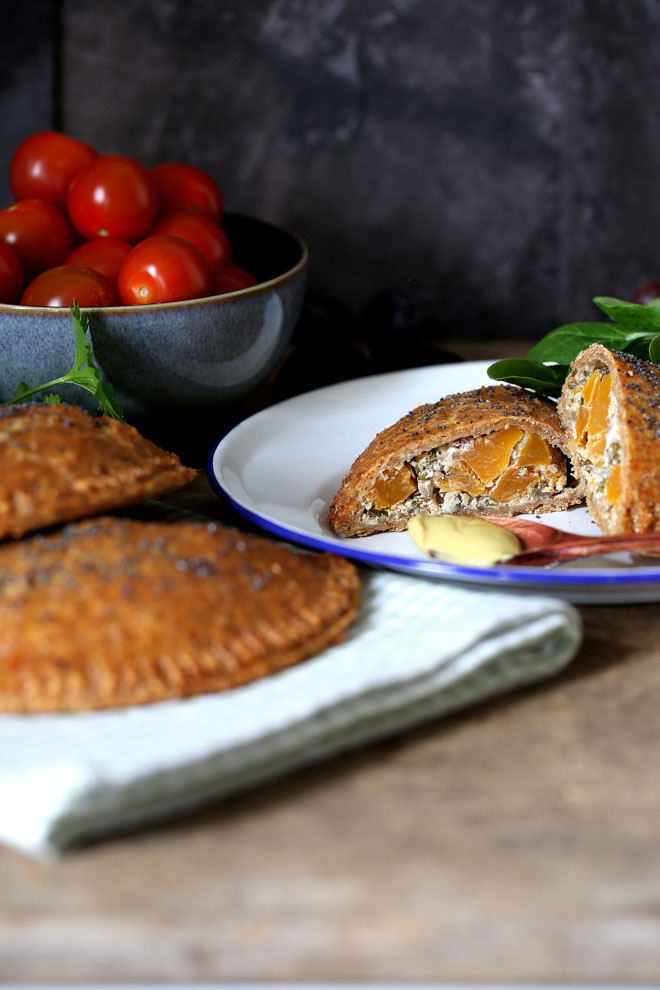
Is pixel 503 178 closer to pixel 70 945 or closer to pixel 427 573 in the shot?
pixel 427 573

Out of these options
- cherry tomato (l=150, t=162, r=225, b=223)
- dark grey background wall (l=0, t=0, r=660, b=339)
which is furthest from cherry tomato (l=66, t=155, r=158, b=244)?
dark grey background wall (l=0, t=0, r=660, b=339)

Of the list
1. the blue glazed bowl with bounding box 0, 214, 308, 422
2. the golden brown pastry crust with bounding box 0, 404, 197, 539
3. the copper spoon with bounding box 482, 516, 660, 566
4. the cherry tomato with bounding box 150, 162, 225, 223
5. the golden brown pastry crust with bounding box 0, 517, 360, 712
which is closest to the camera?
the golden brown pastry crust with bounding box 0, 517, 360, 712

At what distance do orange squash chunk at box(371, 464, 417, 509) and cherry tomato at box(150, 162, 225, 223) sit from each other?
0.87 metres

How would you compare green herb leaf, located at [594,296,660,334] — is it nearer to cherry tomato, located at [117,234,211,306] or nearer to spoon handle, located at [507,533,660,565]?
spoon handle, located at [507,533,660,565]

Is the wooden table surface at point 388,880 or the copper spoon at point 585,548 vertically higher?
the copper spoon at point 585,548

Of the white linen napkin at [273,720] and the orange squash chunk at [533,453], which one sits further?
the orange squash chunk at [533,453]

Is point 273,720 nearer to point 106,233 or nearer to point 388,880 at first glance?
point 388,880

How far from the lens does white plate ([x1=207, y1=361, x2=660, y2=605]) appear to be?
1575mm

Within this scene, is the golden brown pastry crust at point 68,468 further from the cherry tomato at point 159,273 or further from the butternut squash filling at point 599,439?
the butternut squash filling at point 599,439

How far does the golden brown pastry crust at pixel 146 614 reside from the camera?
4.29 ft

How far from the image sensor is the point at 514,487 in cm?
212

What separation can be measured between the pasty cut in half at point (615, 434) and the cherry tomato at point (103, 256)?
0.93 meters

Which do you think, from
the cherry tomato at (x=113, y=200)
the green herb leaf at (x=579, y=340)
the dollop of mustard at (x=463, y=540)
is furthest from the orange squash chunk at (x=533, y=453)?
the cherry tomato at (x=113, y=200)

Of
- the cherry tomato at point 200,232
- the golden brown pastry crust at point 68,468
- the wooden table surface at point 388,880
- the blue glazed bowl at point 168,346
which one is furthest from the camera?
the cherry tomato at point 200,232
